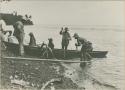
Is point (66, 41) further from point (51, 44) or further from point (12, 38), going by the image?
point (12, 38)

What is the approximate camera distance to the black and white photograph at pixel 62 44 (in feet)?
5.42

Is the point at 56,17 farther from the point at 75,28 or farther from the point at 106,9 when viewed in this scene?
the point at 106,9

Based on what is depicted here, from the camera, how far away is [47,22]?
1741mm

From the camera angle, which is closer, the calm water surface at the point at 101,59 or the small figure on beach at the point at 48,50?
the calm water surface at the point at 101,59

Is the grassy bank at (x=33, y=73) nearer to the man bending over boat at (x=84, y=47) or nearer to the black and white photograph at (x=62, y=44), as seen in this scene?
the black and white photograph at (x=62, y=44)

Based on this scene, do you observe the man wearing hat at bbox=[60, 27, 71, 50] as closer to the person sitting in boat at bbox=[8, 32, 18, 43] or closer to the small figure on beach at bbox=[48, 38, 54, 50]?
the small figure on beach at bbox=[48, 38, 54, 50]

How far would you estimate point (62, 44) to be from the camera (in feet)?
5.66

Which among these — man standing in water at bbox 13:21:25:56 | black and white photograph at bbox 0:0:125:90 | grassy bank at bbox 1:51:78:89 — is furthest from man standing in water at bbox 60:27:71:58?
man standing in water at bbox 13:21:25:56

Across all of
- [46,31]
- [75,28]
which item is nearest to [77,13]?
[75,28]

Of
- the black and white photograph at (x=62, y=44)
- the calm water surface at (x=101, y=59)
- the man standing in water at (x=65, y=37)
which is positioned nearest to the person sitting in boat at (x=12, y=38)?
the black and white photograph at (x=62, y=44)

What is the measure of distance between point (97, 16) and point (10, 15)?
442mm

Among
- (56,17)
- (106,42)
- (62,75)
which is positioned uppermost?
(56,17)

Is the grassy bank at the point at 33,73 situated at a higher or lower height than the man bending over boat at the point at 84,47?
lower

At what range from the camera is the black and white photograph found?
1.65m
